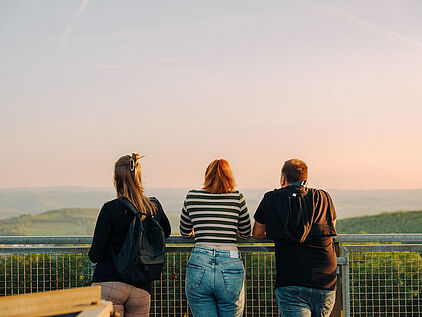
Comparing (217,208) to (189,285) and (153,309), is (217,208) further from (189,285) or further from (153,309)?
(153,309)

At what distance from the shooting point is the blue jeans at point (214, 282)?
15.2 ft

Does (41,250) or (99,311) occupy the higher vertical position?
(99,311)

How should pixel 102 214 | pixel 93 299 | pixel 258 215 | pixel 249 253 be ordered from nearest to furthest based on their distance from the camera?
1. pixel 93 299
2. pixel 102 214
3. pixel 258 215
4. pixel 249 253

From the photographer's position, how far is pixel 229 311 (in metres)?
4.73

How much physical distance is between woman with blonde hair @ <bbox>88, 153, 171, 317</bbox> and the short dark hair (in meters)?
1.20

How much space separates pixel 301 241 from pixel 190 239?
126cm

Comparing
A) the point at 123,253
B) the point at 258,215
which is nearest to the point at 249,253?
the point at 258,215

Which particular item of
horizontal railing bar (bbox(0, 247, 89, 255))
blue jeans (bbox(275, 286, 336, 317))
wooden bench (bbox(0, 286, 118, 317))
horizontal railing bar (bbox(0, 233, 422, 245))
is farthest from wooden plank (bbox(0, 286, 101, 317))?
horizontal railing bar (bbox(0, 247, 89, 255))

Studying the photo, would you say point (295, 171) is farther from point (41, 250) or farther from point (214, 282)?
point (41, 250)

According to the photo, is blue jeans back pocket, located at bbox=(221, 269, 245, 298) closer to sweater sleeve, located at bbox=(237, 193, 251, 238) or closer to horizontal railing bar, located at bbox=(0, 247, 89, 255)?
sweater sleeve, located at bbox=(237, 193, 251, 238)

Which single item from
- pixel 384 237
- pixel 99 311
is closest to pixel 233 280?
pixel 384 237

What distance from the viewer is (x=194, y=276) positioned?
15.3 ft

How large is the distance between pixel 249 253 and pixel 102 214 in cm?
163

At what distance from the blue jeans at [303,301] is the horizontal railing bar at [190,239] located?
76 cm
